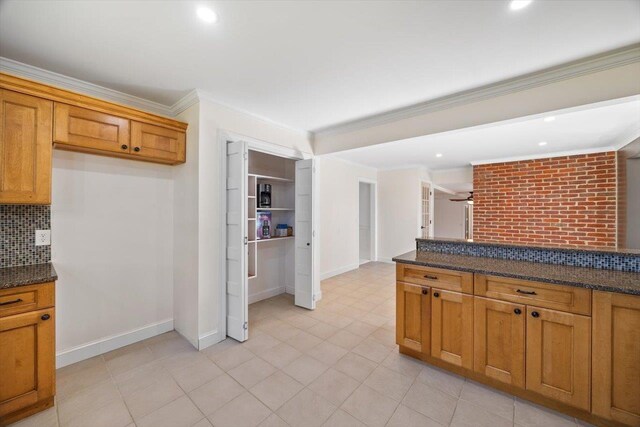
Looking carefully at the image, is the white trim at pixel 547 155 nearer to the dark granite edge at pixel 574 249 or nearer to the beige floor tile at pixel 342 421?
the dark granite edge at pixel 574 249

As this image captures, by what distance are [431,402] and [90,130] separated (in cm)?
338

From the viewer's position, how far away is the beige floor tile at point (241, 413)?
5.41ft

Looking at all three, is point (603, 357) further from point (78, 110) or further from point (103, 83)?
point (103, 83)

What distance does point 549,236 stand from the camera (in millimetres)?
4371

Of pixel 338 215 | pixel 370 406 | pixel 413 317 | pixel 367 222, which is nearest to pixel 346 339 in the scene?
pixel 413 317

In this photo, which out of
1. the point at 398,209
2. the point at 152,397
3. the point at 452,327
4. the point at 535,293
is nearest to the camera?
the point at 535,293

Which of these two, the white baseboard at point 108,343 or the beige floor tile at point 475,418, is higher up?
the white baseboard at point 108,343

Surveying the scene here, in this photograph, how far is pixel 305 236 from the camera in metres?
3.57

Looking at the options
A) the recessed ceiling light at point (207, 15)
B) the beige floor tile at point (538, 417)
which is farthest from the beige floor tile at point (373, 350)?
the recessed ceiling light at point (207, 15)

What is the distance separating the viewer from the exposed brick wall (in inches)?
155

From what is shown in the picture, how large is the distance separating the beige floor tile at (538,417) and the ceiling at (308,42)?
249cm

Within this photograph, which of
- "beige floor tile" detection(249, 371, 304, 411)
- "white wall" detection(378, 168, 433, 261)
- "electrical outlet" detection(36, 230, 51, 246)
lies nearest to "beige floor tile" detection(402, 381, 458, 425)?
"beige floor tile" detection(249, 371, 304, 411)

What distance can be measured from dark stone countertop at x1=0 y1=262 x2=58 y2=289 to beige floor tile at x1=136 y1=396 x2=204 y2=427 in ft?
3.73

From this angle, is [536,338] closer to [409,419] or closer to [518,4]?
[409,419]
